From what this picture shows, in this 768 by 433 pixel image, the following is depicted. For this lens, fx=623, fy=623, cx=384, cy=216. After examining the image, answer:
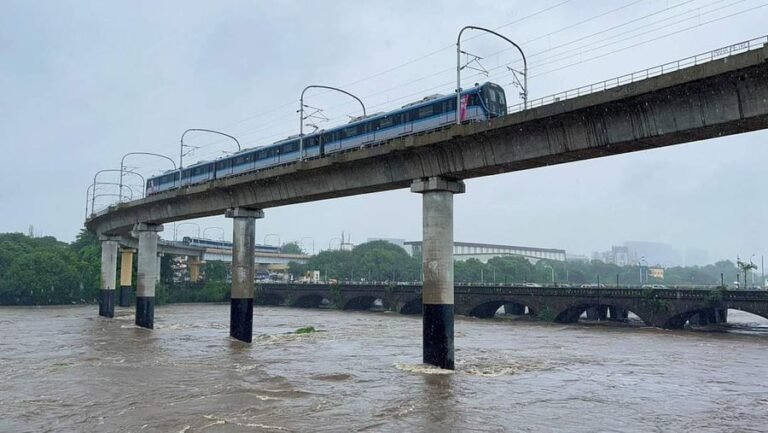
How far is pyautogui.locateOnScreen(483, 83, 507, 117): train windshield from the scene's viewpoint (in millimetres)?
37906

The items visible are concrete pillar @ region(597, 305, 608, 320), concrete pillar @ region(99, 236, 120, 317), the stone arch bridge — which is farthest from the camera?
concrete pillar @ region(597, 305, 608, 320)

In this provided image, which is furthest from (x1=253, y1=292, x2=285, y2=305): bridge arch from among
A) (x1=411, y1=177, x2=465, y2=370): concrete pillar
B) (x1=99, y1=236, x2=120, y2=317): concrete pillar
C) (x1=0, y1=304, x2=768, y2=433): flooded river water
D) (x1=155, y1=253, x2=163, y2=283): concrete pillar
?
(x1=411, y1=177, x2=465, y2=370): concrete pillar

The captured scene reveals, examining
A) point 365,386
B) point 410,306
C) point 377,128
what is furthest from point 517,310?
point 365,386

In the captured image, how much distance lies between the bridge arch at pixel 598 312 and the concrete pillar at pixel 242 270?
4423 cm

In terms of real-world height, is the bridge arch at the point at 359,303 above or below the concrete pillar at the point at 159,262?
below

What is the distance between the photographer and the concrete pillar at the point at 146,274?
5475cm

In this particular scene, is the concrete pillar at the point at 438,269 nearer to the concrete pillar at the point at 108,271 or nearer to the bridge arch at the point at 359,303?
the concrete pillar at the point at 108,271

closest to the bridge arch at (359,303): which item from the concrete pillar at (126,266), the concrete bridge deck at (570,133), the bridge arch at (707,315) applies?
the concrete pillar at (126,266)

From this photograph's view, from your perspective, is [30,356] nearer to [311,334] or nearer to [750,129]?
[311,334]

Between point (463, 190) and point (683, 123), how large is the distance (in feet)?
36.6

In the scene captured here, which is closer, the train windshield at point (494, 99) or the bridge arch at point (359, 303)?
the train windshield at point (494, 99)

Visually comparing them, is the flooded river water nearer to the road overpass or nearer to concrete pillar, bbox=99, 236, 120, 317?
the road overpass

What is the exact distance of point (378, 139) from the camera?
45125 millimetres

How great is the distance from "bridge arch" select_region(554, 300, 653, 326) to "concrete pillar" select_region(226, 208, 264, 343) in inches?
1741
